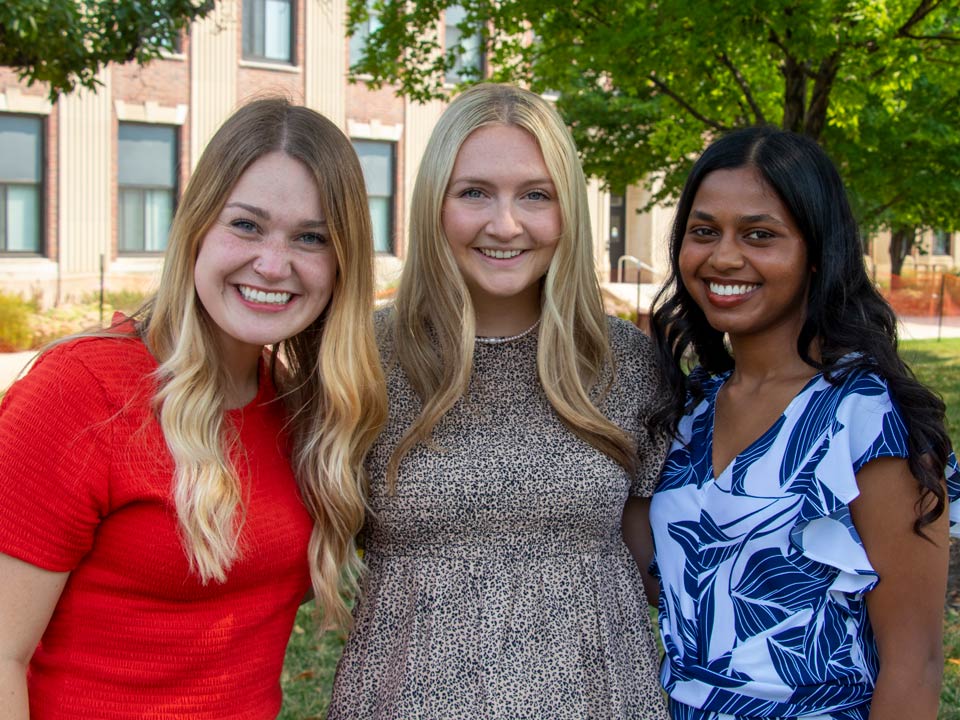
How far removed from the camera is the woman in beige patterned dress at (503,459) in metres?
2.51

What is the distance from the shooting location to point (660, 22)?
22.4 ft

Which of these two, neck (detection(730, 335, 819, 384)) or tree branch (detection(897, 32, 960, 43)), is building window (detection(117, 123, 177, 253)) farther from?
neck (detection(730, 335, 819, 384))

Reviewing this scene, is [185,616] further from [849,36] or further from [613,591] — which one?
[849,36]

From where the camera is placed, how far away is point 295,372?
2715mm

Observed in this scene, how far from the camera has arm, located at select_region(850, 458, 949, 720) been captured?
7.27 feet

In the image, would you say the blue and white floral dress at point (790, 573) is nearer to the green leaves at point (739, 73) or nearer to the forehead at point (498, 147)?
the forehead at point (498, 147)

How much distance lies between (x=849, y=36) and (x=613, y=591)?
535cm

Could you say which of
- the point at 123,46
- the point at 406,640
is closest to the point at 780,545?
the point at 406,640

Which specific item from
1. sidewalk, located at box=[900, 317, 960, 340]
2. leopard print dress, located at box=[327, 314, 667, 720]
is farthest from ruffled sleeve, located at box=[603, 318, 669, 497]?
sidewalk, located at box=[900, 317, 960, 340]

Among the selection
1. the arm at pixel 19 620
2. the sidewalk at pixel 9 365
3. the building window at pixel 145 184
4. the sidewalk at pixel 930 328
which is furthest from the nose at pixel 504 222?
the sidewalk at pixel 930 328

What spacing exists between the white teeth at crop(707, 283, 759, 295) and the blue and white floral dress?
0.29m

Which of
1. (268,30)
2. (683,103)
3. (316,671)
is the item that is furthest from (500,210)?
(268,30)

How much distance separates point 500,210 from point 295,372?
709 millimetres

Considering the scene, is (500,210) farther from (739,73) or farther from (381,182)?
(381,182)
